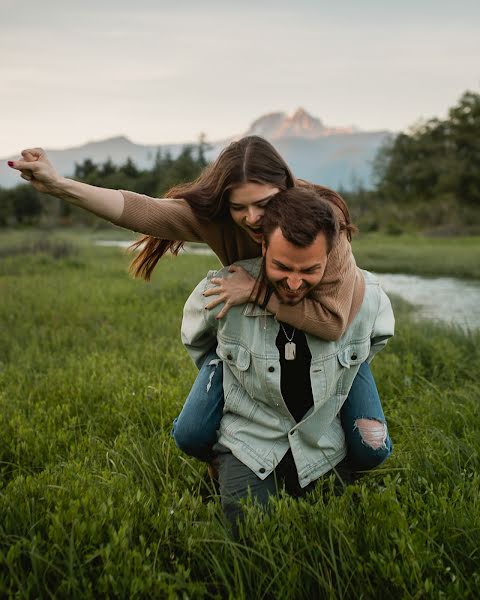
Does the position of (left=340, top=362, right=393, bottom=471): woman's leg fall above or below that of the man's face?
below

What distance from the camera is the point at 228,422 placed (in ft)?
10.1

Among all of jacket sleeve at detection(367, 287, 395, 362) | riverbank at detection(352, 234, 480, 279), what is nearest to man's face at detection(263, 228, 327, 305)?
jacket sleeve at detection(367, 287, 395, 362)

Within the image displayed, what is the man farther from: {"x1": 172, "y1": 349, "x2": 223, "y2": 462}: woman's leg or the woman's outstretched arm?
the woman's outstretched arm

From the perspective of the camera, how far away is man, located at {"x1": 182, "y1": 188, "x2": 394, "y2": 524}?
2889 millimetres

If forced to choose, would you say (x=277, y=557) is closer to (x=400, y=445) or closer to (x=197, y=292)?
(x=197, y=292)

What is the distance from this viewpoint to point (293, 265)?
2.62 meters

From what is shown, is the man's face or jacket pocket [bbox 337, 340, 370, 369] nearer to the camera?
the man's face

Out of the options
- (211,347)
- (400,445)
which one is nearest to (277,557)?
(211,347)

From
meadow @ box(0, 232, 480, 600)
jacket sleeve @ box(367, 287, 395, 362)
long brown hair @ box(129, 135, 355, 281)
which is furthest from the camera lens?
jacket sleeve @ box(367, 287, 395, 362)

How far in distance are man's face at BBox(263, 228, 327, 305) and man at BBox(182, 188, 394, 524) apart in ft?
0.05

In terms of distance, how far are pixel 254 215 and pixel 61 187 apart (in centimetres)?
83

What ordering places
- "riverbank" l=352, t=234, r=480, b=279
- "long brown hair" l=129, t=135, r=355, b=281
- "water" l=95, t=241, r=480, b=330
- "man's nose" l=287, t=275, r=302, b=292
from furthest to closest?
"riverbank" l=352, t=234, r=480, b=279 → "water" l=95, t=241, r=480, b=330 → "long brown hair" l=129, t=135, r=355, b=281 → "man's nose" l=287, t=275, r=302, b=292

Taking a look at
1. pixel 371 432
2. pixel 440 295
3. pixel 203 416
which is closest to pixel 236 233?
pixel 203 416

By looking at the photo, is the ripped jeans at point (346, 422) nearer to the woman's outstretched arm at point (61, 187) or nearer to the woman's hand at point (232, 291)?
the woman's hand at point (232, 291)
